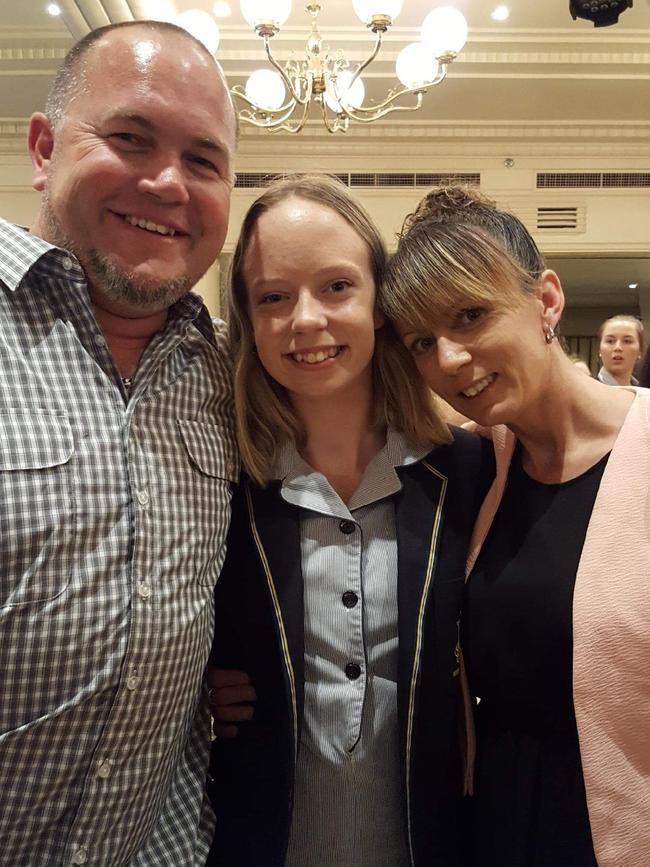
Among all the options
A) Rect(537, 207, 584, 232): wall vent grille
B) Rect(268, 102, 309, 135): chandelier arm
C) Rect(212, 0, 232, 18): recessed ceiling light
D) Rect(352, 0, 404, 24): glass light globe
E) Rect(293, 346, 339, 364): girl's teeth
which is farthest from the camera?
Rect(537, 207, 584, 232): wall vent grille

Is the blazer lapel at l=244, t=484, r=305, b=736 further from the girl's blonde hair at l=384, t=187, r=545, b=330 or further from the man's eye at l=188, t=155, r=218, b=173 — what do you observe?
the man's eye at l=188, t=155, r=218, b=173

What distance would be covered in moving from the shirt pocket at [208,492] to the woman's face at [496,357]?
44cm

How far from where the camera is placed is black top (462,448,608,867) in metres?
1.20

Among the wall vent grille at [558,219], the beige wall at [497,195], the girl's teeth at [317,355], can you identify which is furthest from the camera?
the wall vent grille at [558,219]

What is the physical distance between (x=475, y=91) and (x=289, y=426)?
13.6 feet

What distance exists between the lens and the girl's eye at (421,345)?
1382mm

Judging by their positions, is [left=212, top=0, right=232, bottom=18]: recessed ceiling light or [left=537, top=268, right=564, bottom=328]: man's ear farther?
[left=212, top=0, right=232, bottom=18]: recessed ceiling light

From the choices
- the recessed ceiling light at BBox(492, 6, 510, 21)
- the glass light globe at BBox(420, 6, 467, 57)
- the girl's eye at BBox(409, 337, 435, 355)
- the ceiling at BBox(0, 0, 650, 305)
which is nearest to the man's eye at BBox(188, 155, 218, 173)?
the girl's eye at BBox(409, 337, 435, 355)

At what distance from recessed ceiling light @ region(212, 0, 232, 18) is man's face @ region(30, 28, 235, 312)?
125 inches

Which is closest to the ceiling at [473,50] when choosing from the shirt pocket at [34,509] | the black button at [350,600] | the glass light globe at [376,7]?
the glass light globe at [376,7]

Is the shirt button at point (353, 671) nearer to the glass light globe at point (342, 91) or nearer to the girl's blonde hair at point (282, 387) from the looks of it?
the girl's blonde hair at point (282, 387)

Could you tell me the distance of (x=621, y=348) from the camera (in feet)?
15.3

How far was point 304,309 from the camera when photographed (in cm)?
132

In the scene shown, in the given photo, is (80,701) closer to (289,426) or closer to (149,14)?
(289,426)
